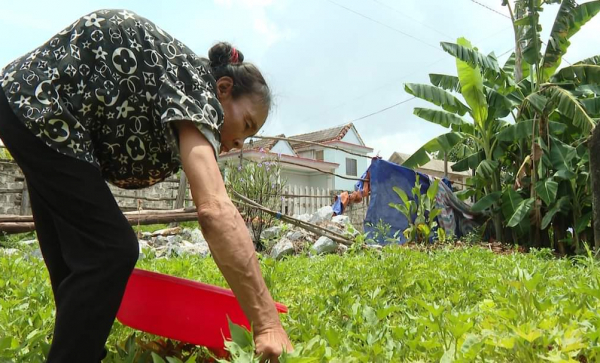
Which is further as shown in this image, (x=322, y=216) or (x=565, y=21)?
(x=322, y=216)

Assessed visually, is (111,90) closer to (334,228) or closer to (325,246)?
(325,246)

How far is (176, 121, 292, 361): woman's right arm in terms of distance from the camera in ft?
4.42

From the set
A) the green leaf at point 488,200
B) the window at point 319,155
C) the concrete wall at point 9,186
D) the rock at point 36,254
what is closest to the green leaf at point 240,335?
the rock at point 36,254

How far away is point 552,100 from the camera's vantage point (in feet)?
27.6

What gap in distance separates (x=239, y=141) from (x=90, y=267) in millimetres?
703

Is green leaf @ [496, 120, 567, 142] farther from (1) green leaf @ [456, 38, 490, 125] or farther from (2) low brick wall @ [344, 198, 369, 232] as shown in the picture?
(2) low brick wall @ [344, 198, 369, 232]

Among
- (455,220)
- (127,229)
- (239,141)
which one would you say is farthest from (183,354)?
(455,220)

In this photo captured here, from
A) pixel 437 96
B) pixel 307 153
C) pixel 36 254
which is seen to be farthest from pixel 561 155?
pixel 307 153

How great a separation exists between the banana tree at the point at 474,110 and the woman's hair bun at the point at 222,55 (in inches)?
309

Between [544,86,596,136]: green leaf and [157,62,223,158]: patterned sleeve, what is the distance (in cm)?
767

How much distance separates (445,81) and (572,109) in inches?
102

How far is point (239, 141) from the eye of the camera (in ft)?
6.30

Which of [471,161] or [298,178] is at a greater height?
[471,161]

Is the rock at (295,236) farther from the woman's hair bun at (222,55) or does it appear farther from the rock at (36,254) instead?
the woman's hair bun at (222,55)
